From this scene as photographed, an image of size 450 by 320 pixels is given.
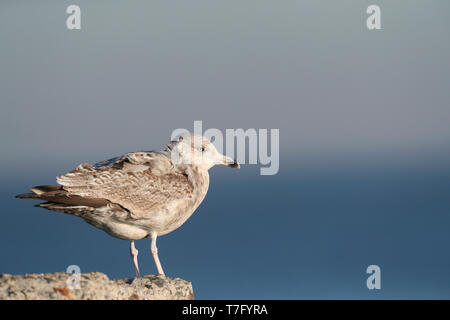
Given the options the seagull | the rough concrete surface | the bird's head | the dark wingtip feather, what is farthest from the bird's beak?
the dark wingtip feather

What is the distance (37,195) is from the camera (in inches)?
253

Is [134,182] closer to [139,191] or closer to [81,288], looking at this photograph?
[139,191]

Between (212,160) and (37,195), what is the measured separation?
2084mm

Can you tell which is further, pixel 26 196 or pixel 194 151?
pixel 194 151

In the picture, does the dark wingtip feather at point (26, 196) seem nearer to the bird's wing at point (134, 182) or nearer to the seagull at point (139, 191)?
the seagull at point (139, 191)

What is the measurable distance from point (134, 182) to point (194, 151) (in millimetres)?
849

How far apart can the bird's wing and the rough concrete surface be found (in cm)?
79

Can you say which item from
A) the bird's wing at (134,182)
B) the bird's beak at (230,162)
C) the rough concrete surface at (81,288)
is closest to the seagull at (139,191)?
the bird's wing at (134,182)

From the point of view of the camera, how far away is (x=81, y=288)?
5.75 meters

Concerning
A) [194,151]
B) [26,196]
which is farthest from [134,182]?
[26,196]

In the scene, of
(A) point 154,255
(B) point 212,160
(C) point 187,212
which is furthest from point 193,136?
(A) point 154,255

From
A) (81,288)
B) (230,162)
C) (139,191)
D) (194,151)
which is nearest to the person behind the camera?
(81,288)

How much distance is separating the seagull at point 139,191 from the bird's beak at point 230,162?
0.14 metres

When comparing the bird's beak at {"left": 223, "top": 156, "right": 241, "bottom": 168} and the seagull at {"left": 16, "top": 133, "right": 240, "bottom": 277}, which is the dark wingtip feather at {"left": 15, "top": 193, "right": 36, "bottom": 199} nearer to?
the seagull at {"left": 16, "top": 133, "right": 240, "bottom": 277}
